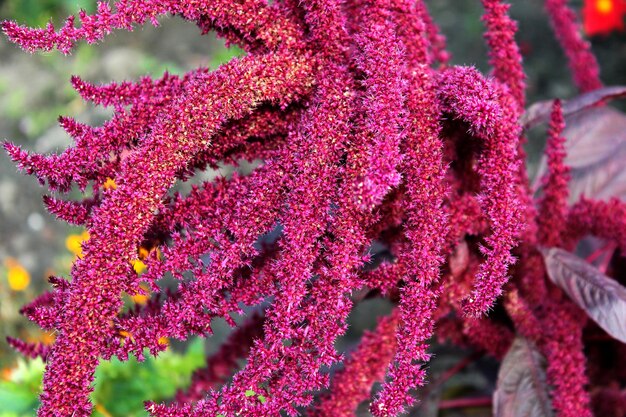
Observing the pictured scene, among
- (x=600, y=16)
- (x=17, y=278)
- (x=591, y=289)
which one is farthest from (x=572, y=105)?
(x=17, y=278)

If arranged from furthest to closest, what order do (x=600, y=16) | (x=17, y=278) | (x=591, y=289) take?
(x=17, y=278) → (x=600, y=16) → (x=591, y=289)

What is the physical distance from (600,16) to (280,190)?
1.94 meters

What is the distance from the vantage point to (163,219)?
2.96 feet

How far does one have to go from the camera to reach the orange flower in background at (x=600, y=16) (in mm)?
2381

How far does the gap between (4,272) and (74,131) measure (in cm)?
233

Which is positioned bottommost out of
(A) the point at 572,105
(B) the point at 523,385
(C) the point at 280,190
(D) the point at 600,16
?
(B) the point at 523,385

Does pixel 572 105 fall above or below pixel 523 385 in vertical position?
above

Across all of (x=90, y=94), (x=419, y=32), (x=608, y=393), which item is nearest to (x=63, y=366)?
(x=90, y=94)

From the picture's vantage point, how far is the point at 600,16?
2.40m

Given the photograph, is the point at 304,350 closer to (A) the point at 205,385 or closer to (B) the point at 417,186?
(B) the point at 417,186

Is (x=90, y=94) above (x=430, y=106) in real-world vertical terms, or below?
above

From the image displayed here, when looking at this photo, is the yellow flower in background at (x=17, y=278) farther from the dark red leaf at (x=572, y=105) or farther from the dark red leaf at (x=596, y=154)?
the dark red leaf at (x=572, y=105)

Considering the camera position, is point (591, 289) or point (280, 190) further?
point (591, 289)

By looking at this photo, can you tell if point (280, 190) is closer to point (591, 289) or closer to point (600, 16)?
point (591, 289)
